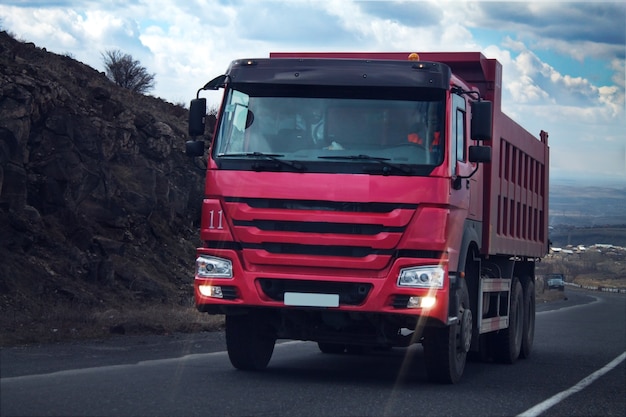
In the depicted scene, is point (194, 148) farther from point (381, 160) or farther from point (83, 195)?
point (83, 195)

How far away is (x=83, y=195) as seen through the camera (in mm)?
25359

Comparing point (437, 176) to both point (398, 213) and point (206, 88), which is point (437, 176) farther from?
point (206, 88)

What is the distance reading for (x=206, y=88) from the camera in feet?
35.1

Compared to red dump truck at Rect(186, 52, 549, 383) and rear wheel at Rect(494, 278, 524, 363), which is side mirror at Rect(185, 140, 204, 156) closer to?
red dump truck at Rect(186, 52, 549, 383)

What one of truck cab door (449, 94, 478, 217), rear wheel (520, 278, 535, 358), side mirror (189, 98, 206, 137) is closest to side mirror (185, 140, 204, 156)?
side mirror (189, 98, 206, 137)

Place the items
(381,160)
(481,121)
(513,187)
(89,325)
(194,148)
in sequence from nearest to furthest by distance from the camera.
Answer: (381,160) < (481,121) < (194,148) < (513,187) < (89,325)

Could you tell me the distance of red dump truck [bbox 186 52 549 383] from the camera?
9867 millimetres

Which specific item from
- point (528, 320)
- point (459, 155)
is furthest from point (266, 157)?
point (528, 320)

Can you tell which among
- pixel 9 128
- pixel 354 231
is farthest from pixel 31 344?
pixel 9 128

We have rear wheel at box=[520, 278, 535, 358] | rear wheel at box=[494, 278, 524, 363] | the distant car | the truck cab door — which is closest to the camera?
the truck cab door

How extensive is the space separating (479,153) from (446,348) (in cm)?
204

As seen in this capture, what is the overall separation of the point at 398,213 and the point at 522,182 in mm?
6281

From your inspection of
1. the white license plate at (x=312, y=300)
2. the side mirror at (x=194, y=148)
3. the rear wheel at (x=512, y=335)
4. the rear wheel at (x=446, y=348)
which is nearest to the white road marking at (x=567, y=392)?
the rear wheel at (x=446, y=348)

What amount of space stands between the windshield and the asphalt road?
2.21m
